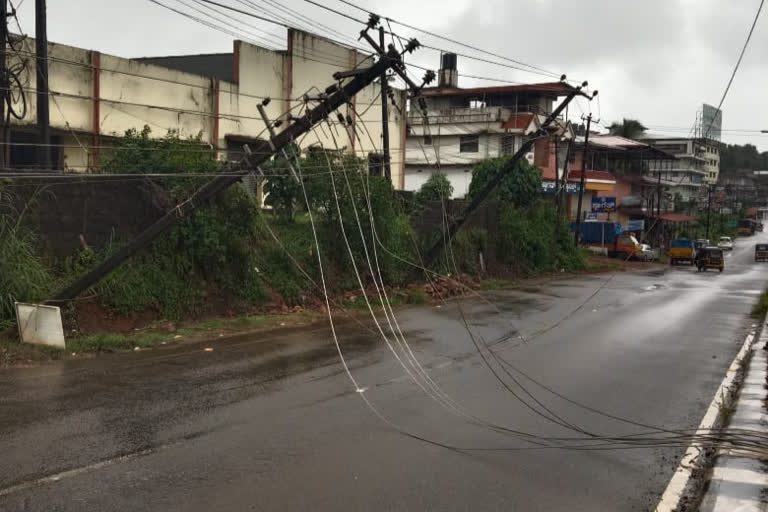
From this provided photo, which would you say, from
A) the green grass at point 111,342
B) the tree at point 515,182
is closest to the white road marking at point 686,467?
the green grass at point 111,342

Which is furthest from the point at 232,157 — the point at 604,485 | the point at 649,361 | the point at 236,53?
the point at 604,485

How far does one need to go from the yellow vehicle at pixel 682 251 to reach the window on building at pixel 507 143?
16.1m

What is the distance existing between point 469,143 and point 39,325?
43.4 meters

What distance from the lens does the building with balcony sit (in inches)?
2016

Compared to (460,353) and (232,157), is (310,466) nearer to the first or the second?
(460,353)

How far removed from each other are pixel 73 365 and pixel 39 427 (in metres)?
3.79

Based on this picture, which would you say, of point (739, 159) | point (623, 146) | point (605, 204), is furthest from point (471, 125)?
point (739, 159)

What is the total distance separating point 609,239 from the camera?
5547 cm

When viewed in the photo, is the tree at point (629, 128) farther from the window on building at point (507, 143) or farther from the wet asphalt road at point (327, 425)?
the wet asphalt road at point (327, 425)

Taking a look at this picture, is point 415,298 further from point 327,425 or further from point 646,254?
point 646,254

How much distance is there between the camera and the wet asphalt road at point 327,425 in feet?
19.5

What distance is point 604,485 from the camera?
21.6 ft

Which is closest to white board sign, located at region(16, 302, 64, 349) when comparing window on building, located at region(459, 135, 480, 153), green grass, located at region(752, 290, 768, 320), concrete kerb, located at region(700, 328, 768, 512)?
concrete kerb, located at region(700, 328, 768, 512)

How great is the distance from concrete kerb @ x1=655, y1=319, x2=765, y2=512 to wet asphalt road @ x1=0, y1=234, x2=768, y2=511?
5.4 inches
